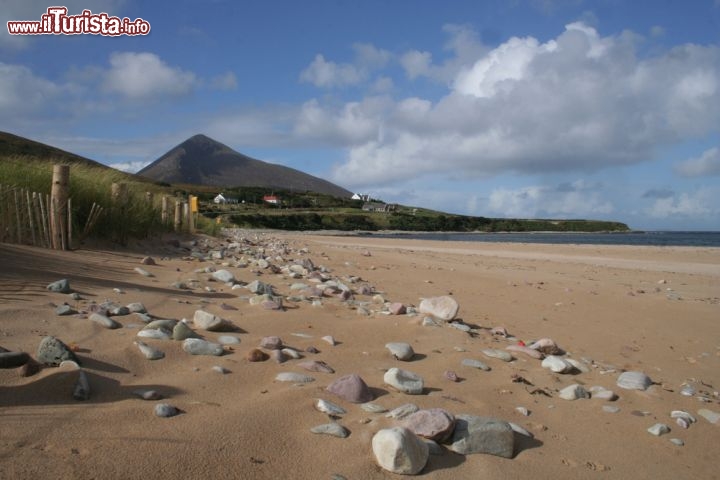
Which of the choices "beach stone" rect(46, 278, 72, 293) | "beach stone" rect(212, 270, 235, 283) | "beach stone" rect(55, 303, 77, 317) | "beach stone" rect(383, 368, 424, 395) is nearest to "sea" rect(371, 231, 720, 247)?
"beach stone" rect(212, 270, 235, 283)

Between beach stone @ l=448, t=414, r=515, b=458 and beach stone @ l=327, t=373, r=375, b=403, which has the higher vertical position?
beach stone @ l=327, t=373, r=375, b=403

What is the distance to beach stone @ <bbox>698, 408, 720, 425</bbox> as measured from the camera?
3002 mm

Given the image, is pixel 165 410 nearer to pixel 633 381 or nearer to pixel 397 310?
pixel 397 310

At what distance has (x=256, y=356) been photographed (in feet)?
9.83

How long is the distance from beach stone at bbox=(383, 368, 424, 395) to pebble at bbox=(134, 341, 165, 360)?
1331 mm

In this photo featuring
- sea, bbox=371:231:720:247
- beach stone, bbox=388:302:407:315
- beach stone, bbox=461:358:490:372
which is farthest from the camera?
sea, bbox=371:231:720:247

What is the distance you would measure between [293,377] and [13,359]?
135cm

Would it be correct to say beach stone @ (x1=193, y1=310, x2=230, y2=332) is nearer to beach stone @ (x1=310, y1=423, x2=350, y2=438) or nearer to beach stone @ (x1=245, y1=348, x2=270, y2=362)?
beach stone @ (x1=245, y1=348, x2=270, y2=362)

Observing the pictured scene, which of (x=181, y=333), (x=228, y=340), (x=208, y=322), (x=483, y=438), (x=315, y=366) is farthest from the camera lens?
(x=208, y=322)

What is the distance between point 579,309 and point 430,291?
2.09 m

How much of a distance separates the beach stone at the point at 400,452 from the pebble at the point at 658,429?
1503 millimetres

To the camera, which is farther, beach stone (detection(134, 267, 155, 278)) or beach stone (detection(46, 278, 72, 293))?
beach stone (detection(134, 267, 155, 278))

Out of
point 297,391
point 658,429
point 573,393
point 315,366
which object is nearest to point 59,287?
point 315,366

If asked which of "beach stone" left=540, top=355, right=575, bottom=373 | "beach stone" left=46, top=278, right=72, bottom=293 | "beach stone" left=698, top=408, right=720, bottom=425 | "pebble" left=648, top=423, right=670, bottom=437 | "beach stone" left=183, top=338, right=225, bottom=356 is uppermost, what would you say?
"beach stone" left=46, top=278, right=72, bottom=293
